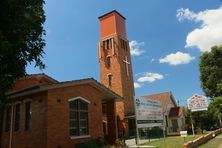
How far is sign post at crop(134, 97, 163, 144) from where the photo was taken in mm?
16006

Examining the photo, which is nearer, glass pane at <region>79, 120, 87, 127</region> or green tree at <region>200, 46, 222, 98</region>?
glass pane at <region>79, 120, 87, 127</region>

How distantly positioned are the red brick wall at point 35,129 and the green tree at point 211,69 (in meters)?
27.8

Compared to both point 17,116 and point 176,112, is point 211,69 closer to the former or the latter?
point 176,112

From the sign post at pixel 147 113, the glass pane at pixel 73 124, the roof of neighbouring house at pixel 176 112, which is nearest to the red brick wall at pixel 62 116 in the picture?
the glass pane at pixel 73 124

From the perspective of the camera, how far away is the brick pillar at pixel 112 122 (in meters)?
23.7

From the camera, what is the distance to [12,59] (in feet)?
40.9

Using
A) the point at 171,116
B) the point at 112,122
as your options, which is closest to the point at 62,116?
the point at 112,122

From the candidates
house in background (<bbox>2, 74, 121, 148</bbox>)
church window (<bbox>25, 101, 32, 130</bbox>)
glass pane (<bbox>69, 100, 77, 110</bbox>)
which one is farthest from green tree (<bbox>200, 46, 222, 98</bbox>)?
church window (<bbox>25, 101, 32, 130</bbox>)

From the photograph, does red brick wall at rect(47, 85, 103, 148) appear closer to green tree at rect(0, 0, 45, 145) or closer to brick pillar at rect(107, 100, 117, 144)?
brick pillar at rect(107, 100, 117, 144)

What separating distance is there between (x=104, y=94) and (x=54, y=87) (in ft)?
21.2

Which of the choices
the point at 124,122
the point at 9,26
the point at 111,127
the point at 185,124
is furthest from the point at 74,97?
the point at 185,124

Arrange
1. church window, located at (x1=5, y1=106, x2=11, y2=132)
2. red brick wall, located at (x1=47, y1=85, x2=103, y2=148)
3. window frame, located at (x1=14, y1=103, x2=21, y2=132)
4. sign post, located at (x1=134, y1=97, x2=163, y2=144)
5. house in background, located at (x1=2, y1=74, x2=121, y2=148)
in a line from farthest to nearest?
1. church window, located at (x1=5, y1=106, x2=11, y2=132)
2. window frame, located at (x1=14, y1=103, x2=21, y2=132)
3. house in background, located at (x1=2, y1=74, x2=121, y2=148)
4. red brick wall, located at (x1=47, y1=85, x2=103, y2=148)
5. sign post, located at (x1=134, y1=97, x2=163, y2=144)

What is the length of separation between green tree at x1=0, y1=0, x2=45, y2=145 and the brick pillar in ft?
37.0

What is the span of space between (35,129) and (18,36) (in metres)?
7.51
